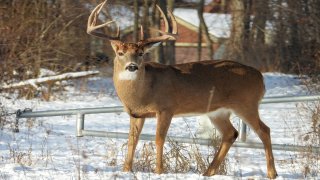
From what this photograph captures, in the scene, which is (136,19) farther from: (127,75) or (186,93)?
(127,75)

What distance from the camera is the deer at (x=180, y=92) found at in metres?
8.92

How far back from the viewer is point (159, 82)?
9.14 meters

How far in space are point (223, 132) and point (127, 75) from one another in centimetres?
135

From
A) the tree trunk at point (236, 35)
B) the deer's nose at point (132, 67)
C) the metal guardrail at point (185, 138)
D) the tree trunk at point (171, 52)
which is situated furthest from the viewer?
the tree trunk at point (236, 35)

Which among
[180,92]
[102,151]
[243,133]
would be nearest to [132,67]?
[180,92]

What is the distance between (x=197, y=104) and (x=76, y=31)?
14269 mm

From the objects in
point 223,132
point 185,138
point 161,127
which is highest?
point 161,127

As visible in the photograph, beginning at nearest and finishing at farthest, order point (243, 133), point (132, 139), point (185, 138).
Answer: point (132, 139)
point (185, 138)
point (243, 133)

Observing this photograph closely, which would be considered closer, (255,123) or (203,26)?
(255,123)

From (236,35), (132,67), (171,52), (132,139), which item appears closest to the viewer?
(132,67)

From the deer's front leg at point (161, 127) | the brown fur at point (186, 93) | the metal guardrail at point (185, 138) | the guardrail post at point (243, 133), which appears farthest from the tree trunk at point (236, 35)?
the deer's front leg at point (161, 127)

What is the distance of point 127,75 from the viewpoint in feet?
29.6

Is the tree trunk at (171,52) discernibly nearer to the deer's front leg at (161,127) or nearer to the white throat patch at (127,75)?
the white throat patch at (127,75)

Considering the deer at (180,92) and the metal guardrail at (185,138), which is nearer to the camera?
the deer at (180,92)
